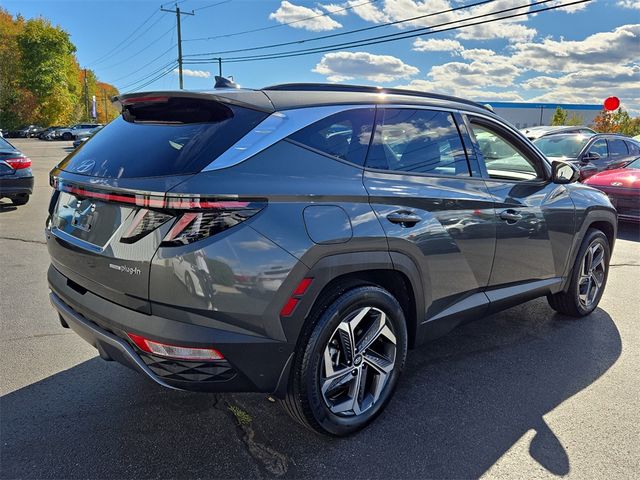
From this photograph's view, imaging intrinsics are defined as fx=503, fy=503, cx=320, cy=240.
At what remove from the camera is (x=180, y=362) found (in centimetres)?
217

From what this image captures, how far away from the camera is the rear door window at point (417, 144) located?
279cm

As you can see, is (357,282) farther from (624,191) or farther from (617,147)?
(617,147)

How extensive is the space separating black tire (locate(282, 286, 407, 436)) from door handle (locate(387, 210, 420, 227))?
1.22ft

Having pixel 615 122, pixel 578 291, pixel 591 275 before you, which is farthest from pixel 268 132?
pixel 615 122

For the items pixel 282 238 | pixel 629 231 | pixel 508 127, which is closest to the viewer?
pixel 282 238

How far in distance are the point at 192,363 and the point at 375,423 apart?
3.92 feet

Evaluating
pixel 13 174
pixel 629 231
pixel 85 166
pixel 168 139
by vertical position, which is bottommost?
pixel 629 231

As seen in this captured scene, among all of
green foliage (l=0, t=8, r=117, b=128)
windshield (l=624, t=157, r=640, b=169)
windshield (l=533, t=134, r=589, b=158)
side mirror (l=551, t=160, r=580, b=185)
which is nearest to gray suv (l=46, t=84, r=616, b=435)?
side mirror (l=551, t=160, r=580, b=185)

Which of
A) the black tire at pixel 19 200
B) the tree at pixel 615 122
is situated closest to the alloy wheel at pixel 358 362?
the black tire at pixel 19 200

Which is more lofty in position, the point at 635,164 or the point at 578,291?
the point at 635,164

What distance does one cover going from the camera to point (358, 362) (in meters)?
2.70

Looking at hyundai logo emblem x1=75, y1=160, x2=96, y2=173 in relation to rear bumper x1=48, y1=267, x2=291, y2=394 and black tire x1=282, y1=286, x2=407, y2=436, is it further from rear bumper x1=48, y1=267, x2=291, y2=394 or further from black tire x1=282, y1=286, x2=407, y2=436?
black tire x1=282, y1=286, x2=407, y2=436

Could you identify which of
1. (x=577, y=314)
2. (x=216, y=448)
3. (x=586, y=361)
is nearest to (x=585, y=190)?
(x=577, y=314)

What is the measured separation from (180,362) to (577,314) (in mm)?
3697
